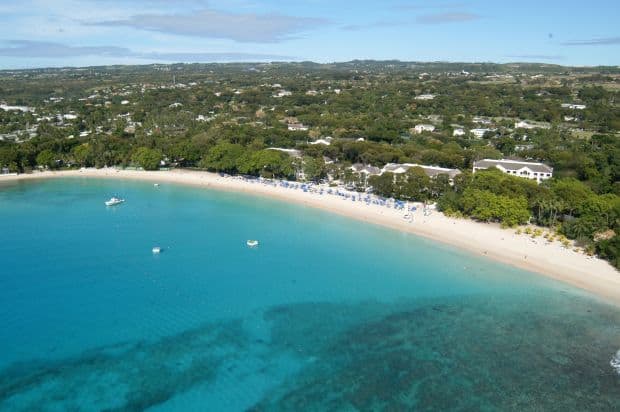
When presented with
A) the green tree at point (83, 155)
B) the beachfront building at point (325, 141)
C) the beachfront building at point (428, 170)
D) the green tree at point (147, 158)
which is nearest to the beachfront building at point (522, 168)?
the beachfront building at point (428, 170)

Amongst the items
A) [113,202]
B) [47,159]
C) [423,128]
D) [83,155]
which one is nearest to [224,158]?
[113,202]

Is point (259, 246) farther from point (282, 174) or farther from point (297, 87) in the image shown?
point (297, 87)

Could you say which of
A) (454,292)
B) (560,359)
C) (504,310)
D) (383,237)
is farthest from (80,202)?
(560,359)

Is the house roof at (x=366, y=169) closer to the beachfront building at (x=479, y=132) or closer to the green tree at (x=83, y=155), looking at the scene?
the beachfront building at (x=479, y=132)

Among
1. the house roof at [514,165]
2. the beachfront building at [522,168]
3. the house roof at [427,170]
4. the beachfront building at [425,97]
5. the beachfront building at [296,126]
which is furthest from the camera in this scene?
the beachfront building at [425,97]

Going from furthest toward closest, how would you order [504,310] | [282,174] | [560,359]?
[282,174] < [504,310] < [560,359]

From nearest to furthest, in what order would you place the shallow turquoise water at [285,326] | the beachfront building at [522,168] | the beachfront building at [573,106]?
the shallow turquoise water at [285,326] → the beachfront building at [522,168] → the beachfront building at [573,106]

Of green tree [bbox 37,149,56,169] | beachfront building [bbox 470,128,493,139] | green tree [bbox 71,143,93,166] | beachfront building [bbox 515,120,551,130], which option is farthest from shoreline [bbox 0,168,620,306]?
beachfront building [bbox 515,120,551,130]

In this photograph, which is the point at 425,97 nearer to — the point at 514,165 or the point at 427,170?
the point at 514,165
